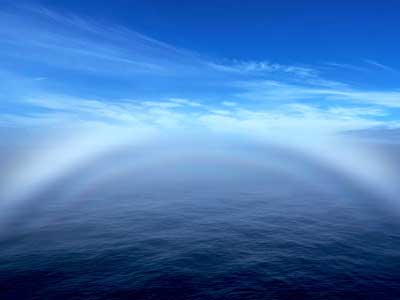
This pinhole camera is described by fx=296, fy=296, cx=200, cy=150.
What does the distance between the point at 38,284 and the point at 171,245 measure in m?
26.4

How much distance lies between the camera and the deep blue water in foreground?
4623 centimetres

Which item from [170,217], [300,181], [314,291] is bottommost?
[314,291]

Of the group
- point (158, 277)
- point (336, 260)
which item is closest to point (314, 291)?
point (336, 260)

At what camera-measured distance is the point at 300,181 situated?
6668 inches

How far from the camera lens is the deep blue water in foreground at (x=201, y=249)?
152ft

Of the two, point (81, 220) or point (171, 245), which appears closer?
point (171, 245)

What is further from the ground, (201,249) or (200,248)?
(200,248)

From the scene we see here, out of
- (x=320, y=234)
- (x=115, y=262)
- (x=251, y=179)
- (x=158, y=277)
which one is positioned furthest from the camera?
(x=251, y=179)

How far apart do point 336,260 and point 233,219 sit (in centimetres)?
3545

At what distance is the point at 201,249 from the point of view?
63.0 metres

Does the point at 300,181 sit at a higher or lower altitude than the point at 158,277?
higher

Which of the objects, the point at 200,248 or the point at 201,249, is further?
the point at 200,248

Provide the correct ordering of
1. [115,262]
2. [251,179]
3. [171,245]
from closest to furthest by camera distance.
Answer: [115,262], [171,245], [251,179]

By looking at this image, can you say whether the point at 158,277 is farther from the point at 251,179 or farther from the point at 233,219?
the point at 251,179
